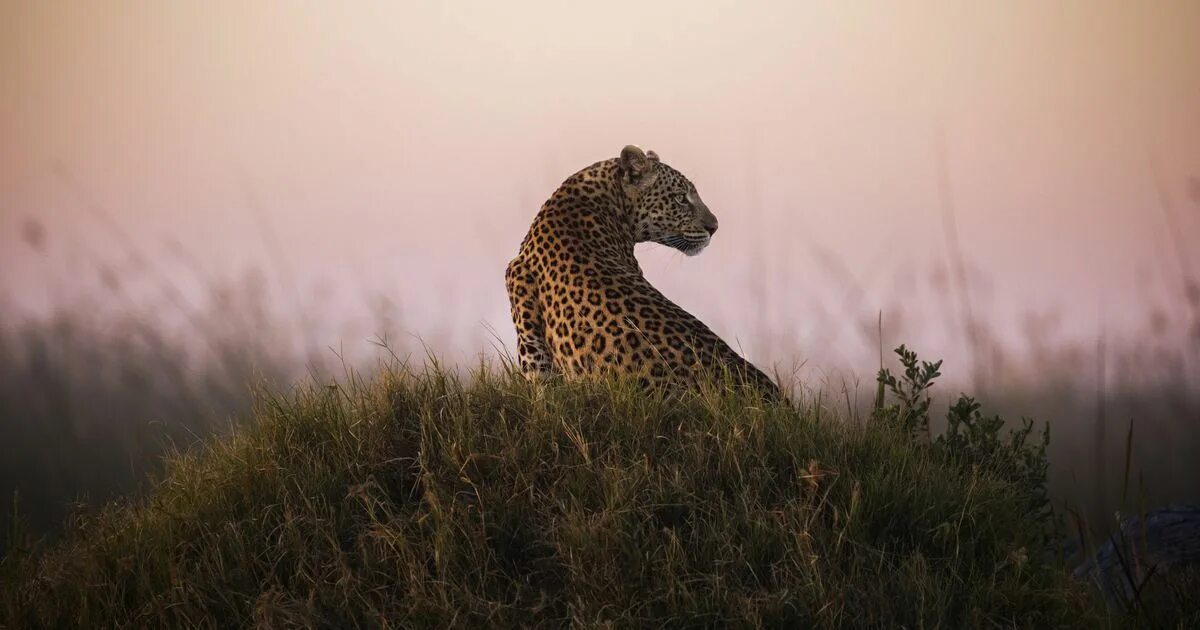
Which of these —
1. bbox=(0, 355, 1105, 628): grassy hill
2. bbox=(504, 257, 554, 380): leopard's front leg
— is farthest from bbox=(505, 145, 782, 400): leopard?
bbox=(0, 355, 1105, 628): grassy hill

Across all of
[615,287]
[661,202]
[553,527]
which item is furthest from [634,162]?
[553,527]

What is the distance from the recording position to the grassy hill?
3637mm

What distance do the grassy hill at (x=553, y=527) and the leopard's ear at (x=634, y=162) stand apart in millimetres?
1734

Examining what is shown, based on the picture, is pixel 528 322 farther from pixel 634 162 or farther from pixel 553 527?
pixel 553 527

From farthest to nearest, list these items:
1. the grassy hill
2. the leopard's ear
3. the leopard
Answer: the leopard's ear → the leopard → the grassy hill

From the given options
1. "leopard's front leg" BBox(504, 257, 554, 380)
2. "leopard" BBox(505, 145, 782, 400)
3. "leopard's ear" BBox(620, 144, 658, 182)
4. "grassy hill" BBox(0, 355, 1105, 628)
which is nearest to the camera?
"grassy hill" BBox(0, 355, 1105, 628)

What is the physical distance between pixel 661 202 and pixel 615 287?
110cm

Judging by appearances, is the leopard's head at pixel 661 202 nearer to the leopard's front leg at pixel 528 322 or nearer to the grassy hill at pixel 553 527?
the leopard's front leg at pixel 528 322

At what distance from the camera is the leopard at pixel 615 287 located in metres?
4.86

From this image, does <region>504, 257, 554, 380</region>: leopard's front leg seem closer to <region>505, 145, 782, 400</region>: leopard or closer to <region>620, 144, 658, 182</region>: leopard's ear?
<region>505, 145, 782, 400</region>: leopard

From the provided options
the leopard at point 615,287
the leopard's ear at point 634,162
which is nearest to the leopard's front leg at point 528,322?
the leopard at point 615,287

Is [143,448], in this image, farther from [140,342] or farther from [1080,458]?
[1080,458]

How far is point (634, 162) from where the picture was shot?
6.04 metres

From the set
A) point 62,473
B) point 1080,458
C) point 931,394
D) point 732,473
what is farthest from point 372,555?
point 1080,458
